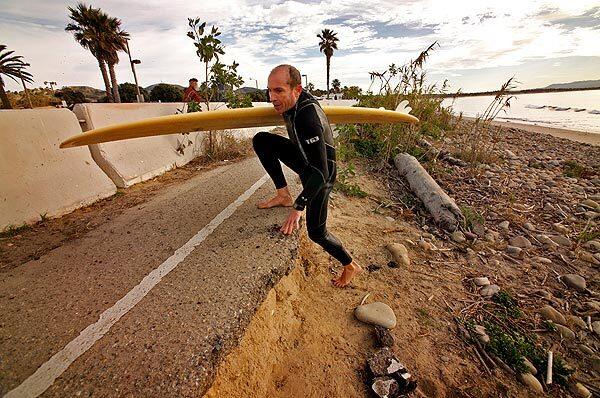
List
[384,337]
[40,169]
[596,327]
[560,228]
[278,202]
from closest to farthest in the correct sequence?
[384,337], [596,327], [40,169], [278,202], [560,228]

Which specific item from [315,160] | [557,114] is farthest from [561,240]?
[557,114]

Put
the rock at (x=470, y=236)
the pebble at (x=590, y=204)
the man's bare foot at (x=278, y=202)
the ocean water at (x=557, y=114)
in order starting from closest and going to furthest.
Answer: the man's bare foot at (x=278, y=202), the rock at (x=470, y=236), the pebble at (x=590, y=204), the ocean water at (x=557, y=114)

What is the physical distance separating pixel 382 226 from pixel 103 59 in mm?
35671

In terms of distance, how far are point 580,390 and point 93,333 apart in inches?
135

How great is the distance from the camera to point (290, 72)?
2.36 m

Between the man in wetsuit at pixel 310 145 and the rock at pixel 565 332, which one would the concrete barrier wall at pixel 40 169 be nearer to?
the man in wetsuit at pixel 310 145

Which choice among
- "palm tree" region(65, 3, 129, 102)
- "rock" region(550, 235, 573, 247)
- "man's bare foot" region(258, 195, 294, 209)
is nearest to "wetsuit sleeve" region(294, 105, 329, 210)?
"man's bare foot" region(258, 195, 294, 209)

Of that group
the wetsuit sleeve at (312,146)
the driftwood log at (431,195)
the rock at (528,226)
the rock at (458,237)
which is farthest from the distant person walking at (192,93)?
the rock at (528,226)

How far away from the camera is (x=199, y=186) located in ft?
14.8

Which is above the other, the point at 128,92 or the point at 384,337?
the point at 128,92

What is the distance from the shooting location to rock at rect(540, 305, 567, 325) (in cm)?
268

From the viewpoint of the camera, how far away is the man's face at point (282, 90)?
2.36 m

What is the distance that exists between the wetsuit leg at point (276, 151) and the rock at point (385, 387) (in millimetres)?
2027

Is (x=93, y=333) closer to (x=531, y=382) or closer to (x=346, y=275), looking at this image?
(x=346, y=275)
